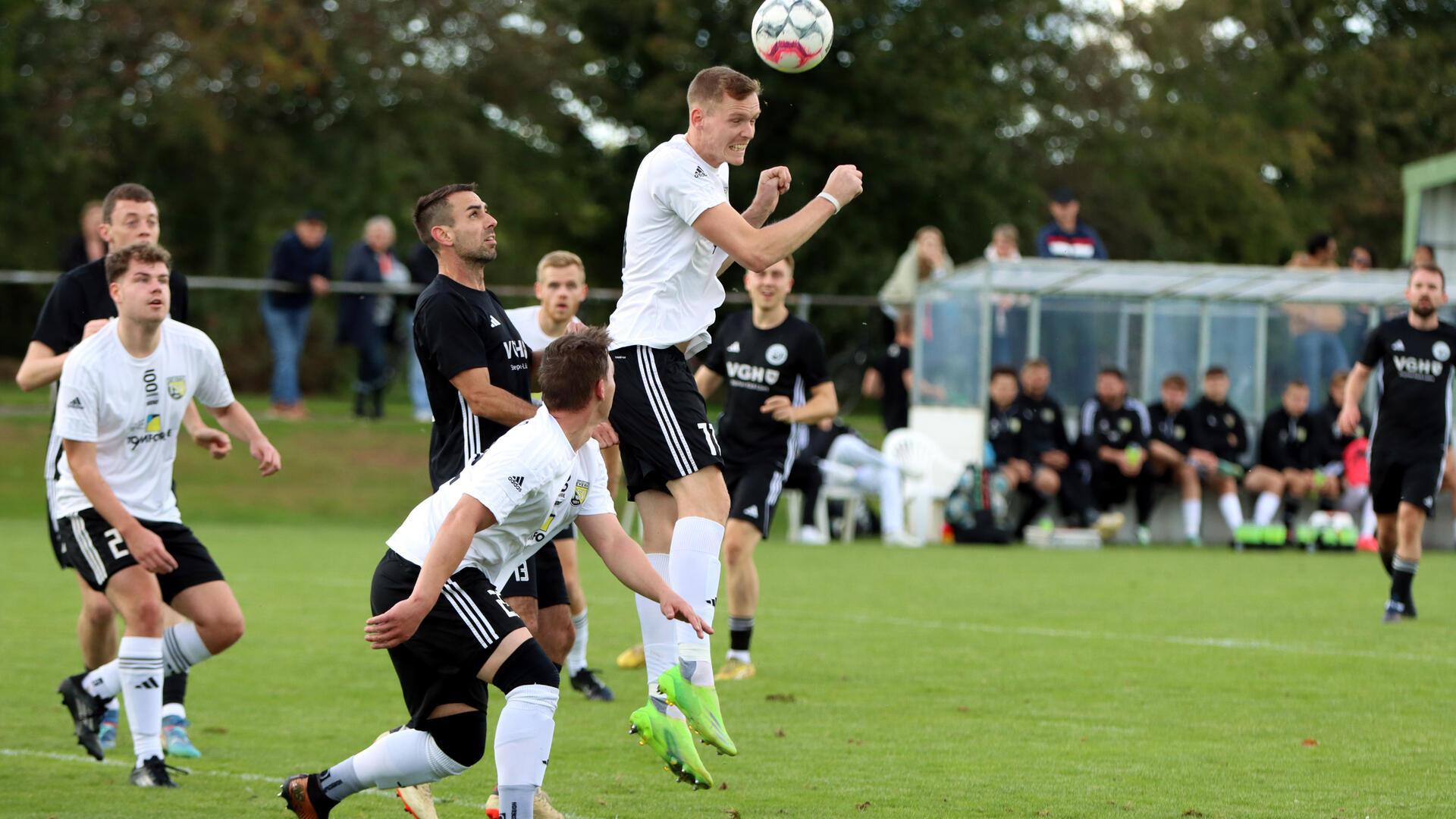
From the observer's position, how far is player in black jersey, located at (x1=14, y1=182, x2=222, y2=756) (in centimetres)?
782

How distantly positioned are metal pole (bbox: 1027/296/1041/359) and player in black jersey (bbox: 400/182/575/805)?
582 inches

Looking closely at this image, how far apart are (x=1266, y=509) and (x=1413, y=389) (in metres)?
7.95

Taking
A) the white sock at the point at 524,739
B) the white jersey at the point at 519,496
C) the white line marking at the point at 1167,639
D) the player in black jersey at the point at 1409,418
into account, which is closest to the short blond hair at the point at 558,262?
the white jersey at the point at 519,496

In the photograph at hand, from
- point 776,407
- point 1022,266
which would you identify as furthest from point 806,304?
point 776,407

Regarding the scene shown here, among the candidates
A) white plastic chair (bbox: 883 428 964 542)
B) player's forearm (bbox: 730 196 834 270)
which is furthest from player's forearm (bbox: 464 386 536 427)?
A: white plastic chair (bbox: 883 428 964 542)

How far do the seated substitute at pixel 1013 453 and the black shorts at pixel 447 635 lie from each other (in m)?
14.1

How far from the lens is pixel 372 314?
20375mm

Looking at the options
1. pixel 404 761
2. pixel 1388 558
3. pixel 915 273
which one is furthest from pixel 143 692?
pixel 915 273

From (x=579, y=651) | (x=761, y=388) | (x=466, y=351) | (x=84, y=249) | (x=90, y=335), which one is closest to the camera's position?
(x=466, y=351)

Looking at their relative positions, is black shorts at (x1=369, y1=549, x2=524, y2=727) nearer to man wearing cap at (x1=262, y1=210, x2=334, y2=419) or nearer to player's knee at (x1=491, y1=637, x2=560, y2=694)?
player's knee at (x1=491, y1=637, x2=560, y2=694)

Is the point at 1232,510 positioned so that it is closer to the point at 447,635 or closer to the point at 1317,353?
the point at 1317,353

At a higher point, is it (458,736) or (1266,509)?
(458,736)

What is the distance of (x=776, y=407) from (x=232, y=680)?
3.28m

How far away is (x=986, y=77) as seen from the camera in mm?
38688
